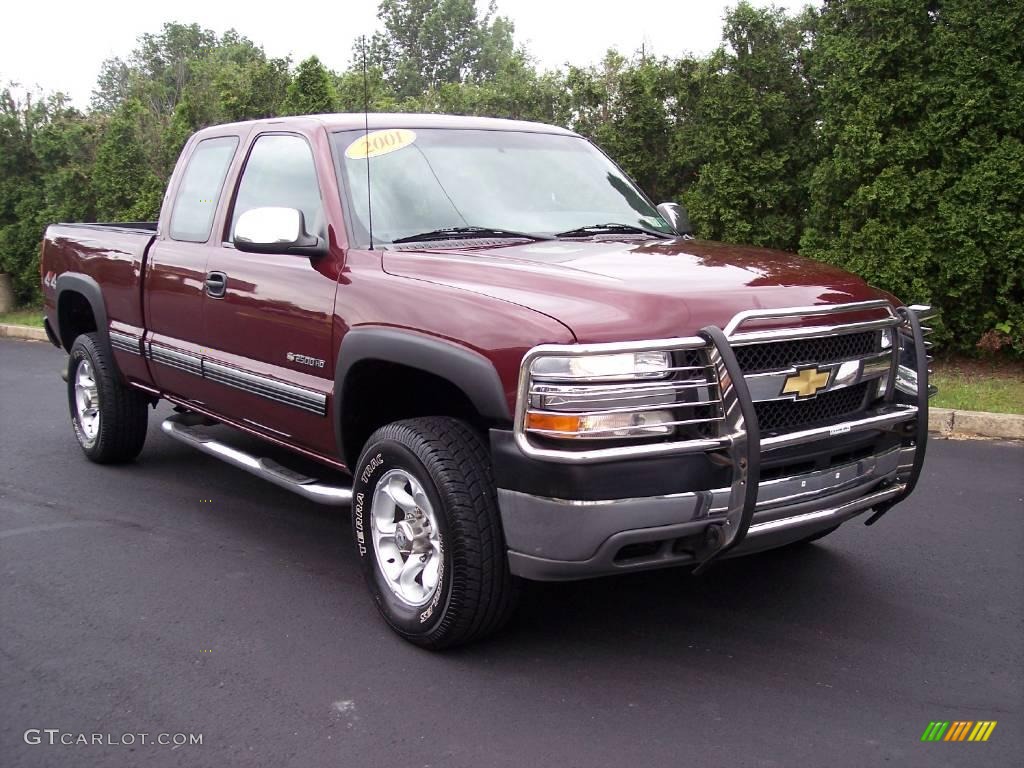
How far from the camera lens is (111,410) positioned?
6.09 m

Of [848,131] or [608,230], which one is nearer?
[608,230]

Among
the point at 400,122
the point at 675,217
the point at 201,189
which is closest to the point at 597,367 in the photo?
the point at 400,122

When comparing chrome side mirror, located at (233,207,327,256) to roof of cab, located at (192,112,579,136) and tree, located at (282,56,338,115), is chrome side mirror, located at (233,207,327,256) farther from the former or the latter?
tree, located at (282,56,338,115)

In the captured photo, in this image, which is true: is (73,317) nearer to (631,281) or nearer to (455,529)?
(455,529)

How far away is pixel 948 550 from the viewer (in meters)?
4.65

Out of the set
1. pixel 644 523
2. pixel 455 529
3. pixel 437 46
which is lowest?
pixel 455 529

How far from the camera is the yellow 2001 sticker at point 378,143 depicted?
436cm

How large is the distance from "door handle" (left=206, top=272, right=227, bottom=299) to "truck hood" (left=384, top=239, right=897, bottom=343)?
1.16 metres

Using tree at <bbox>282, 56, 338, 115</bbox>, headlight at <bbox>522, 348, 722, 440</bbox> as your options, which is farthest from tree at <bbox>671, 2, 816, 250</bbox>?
headlight at <bbox>522, 348, 722, 440</bbox>

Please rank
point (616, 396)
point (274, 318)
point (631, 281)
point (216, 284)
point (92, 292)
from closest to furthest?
point (616, 396), point (631, 281), point (274, 318), point (216, 284), point (92, 292)

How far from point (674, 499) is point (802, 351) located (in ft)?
2.47

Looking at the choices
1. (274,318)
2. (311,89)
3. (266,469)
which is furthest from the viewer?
(311,89)

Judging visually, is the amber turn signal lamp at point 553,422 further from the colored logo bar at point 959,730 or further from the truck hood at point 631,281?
the colored logo bar at point 959,730

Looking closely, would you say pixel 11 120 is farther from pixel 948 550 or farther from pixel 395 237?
pixel 948 550
